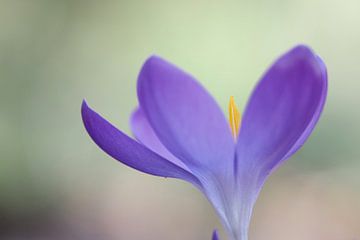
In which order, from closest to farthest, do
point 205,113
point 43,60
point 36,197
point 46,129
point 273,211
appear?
point 205,113, point 273,211, point 36,197, point 46,129, point 43,60

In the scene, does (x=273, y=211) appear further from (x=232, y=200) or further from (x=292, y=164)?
(x=232, y=200)

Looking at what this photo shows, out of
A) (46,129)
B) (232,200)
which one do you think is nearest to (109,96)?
(46,129)

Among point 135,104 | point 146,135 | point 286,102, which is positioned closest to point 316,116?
point 286,102

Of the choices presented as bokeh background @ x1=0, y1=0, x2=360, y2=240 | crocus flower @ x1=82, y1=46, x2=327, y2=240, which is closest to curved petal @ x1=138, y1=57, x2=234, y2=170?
crocus flower @ x1=82, y1=46, x2=327, y2=240

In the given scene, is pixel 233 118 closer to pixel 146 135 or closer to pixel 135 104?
pixel 146 135

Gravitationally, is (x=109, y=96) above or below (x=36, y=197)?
above

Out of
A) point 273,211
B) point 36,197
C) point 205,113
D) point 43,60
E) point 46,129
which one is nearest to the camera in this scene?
point 205,113

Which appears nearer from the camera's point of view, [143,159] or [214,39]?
[143,159]

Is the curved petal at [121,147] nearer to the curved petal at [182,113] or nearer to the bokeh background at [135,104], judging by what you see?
the curved petal at [182,113]
